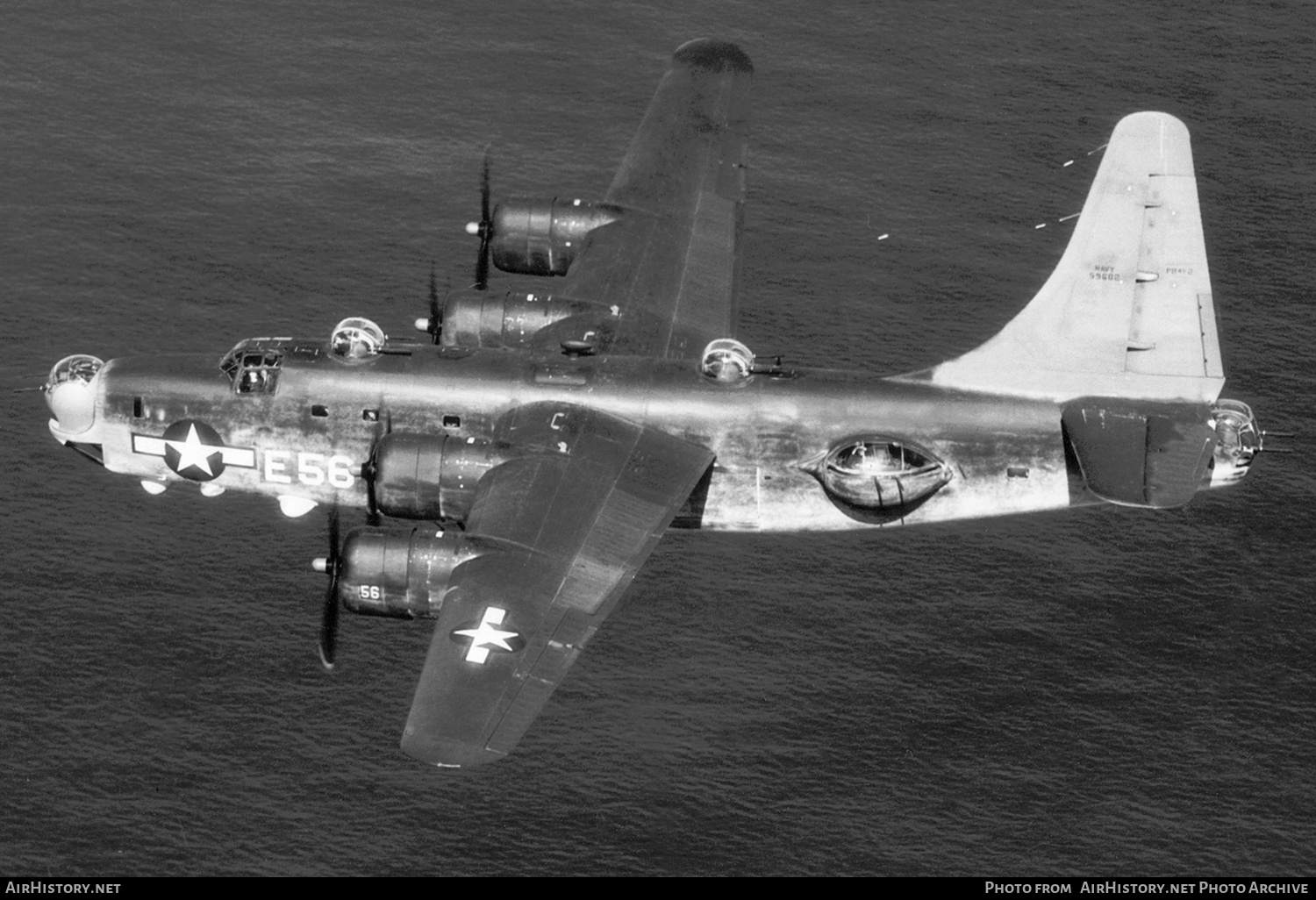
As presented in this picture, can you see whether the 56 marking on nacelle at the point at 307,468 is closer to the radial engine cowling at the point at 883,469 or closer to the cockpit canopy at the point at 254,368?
the cockpit canopy at the point at 254,368

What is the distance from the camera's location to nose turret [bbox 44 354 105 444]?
208 ft

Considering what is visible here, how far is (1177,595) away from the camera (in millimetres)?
69250

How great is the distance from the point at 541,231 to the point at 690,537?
1293 cm

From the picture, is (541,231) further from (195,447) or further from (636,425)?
(195,447)

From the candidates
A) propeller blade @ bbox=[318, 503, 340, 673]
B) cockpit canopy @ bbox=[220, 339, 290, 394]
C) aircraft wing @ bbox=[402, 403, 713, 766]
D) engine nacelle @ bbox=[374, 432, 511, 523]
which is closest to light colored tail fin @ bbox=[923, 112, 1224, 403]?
aircraft wing @ bbox=[402, 403, 713, 766]

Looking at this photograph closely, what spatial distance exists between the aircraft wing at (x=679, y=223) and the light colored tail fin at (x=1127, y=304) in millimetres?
10474

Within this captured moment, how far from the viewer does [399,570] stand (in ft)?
181

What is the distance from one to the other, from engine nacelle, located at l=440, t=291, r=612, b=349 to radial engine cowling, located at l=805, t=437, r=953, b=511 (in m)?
11.0

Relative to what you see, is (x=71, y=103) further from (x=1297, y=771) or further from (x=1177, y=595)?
(x=1297, y=771)

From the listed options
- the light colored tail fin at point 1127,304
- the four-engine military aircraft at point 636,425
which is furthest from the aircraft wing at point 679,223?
the light colored tail fin at point 1127,304

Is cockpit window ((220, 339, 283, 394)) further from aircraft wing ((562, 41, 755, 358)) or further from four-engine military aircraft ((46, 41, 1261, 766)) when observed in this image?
aircraft wing ((562, 41, 755, 358))

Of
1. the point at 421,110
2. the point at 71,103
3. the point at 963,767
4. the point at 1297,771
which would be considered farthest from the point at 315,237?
the point at 1297,771

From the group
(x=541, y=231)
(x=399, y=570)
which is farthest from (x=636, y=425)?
(x=541, y=231)

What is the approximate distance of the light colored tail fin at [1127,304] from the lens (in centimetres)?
5841
